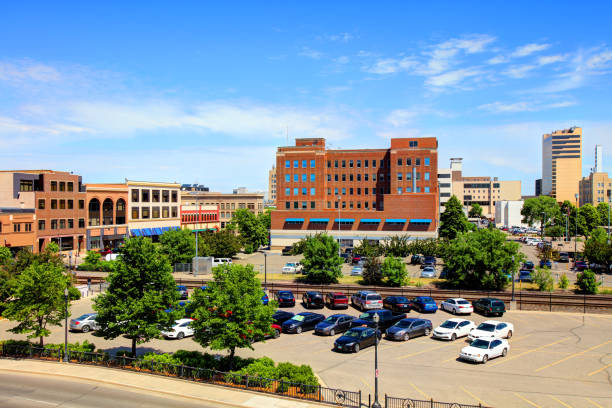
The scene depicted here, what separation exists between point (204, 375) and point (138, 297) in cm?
616

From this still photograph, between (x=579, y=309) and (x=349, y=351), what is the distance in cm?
2494

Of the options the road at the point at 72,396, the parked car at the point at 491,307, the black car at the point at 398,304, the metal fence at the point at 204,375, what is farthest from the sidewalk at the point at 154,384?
the parked car at the point at 491,307

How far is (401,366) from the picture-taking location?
26094 mm

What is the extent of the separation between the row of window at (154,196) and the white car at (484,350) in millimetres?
81251

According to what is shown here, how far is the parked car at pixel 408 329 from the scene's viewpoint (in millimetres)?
31625

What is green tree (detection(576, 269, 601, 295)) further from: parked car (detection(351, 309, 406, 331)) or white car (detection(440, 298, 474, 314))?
parked car (detection(351, 309, 406, 331))

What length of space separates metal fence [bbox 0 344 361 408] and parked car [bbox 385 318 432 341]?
1165 centimetres

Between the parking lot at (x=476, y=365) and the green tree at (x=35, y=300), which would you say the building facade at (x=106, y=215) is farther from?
the green tree at (x=35, y=300)

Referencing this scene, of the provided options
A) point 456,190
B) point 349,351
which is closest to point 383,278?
point 349,351

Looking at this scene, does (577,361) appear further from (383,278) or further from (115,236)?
(115,236)

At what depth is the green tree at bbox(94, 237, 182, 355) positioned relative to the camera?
2425 centimetres

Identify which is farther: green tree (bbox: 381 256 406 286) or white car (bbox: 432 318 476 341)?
green tree (bbox: 381 256 406 286)

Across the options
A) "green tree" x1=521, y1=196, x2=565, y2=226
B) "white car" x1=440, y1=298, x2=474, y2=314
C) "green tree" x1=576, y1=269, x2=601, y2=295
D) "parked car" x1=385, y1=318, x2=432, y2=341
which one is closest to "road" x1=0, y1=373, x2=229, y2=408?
"parked car" x1=385, y1=318, x2=432, y2=341

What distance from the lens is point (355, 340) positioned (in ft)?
95.5
